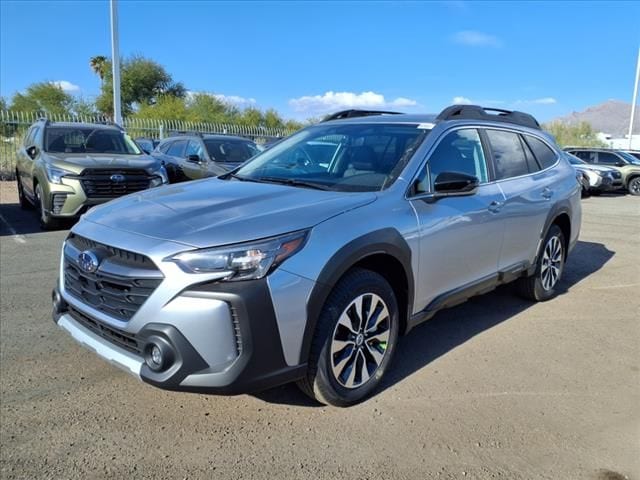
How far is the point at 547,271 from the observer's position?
5.25 meters

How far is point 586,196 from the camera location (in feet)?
62.3

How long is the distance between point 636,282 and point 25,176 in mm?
9967

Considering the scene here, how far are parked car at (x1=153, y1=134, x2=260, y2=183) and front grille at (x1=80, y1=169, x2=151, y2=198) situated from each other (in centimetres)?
159

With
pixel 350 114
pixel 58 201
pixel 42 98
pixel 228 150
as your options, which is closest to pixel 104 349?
pixel 350 114

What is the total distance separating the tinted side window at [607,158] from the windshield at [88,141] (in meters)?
18.4

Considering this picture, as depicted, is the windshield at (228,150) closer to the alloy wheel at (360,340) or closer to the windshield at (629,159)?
the alloy wheel at (360,340)

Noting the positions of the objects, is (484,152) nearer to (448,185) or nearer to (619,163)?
(448,185)

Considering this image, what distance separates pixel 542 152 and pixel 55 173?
22.2 feet

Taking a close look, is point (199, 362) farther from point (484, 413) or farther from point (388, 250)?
point (484, 413)

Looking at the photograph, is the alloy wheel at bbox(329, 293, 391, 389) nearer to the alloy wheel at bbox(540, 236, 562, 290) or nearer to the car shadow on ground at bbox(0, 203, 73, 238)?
the alloy wheel at bbox(540, 236, 562, 290)

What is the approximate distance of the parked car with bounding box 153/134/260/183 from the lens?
32.5 ft

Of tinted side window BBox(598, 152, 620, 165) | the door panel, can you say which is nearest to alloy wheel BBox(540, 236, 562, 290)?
the door panel

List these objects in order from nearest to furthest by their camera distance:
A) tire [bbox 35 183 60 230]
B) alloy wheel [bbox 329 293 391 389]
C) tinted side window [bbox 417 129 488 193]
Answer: alloy wheel [bbox 329 293 391 389]
tinted side window [bbox 417 129 488 193]
tire [bbox 35 183 60 230]

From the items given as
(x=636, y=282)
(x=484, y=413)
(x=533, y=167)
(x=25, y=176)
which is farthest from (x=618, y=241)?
(x=25, y=176)
